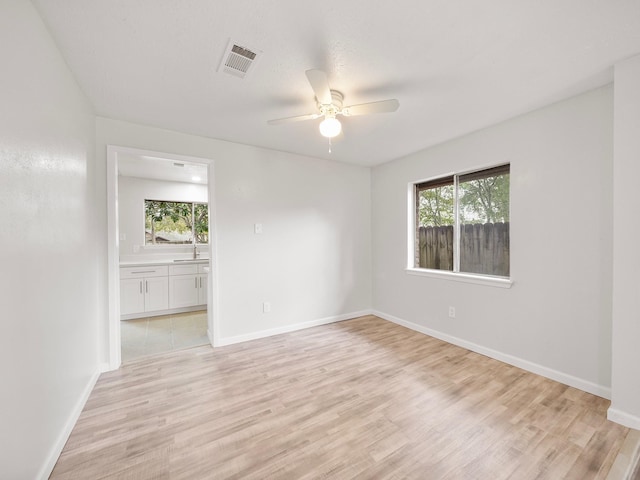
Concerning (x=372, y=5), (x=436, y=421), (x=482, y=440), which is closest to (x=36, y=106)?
(x=372, y=5)

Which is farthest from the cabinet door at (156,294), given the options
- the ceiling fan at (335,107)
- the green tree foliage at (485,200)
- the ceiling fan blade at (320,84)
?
the green tree foliage at (485,200)

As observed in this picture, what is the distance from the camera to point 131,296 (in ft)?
13.9

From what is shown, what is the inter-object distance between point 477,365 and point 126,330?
442cm

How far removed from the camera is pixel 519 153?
2582 mm

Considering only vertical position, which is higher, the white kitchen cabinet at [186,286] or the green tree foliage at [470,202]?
the green tree foliage at [470,202]

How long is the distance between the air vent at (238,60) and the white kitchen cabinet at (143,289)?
3.71 m

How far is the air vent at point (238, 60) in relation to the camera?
5.42 ft

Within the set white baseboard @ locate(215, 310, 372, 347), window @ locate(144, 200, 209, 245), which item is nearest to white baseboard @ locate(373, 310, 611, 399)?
white baseboard @ locate(215, 310, 372, 347)

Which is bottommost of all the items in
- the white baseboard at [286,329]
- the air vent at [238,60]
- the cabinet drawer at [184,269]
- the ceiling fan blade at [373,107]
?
the white baseboard at [286,329]

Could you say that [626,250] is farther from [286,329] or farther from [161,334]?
[161,334]

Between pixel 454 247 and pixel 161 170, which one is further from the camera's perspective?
pixel 161 170

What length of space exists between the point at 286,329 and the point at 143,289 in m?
2.54

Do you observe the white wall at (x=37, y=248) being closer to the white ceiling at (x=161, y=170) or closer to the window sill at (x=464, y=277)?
the white ceiling at (x=161, y=170)

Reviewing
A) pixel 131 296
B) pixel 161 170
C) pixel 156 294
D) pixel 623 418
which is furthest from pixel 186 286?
pixel 623 418
